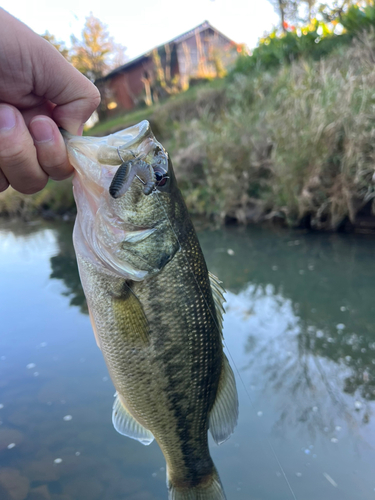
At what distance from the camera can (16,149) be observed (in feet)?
3.92

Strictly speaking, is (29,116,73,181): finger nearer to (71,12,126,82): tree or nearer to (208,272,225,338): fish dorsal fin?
(208,272,225,338): fish dorsal fin

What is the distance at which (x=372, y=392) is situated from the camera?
2.45 metres

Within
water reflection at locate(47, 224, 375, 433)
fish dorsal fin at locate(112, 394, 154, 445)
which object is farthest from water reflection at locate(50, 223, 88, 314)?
fish dorsal fin at locate(112, 394, 154, 445)

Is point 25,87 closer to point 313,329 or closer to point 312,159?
point 313,329

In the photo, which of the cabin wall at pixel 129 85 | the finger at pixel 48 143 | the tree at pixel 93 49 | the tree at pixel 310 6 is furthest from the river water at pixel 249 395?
the cabin wall at pixel 129 85

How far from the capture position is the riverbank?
561cm

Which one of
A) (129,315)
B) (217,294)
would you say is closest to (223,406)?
(217,294)

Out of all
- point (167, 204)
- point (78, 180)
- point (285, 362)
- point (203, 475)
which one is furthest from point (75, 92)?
point (285, 362)

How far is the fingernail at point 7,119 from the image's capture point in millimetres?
1169

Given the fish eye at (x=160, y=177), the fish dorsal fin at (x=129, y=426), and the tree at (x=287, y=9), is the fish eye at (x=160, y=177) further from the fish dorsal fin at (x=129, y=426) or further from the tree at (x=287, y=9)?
the tree at (x=287, y=9)

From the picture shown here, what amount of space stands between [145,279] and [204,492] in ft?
2.99

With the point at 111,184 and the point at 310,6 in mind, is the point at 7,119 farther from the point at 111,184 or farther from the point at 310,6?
the point at 310,6

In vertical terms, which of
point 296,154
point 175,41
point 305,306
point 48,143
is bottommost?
point 305,306

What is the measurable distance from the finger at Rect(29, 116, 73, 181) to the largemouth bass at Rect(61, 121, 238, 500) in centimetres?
4
